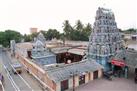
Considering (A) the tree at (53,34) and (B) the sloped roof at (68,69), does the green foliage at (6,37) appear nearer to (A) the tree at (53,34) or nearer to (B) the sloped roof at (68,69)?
(A) the tree at (53,34)

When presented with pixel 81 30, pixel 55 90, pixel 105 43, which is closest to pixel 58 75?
pixel 55 90

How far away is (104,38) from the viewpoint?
88.0 feet

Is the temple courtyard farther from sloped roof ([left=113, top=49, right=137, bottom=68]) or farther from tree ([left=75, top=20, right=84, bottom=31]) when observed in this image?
tree ([left=75, top=20, right=84, bottom=31])

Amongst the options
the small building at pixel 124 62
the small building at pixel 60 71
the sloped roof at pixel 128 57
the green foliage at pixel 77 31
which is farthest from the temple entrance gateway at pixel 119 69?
the green foliage at pixel 77 31

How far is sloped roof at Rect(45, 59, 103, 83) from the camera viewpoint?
1966cm

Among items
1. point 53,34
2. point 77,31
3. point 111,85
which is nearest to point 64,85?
point 111,85

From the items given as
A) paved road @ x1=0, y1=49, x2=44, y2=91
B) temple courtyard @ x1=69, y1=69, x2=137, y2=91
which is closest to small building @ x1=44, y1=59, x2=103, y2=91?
temple courtyard @ x1=69, y1=69, x2=137, y2=91

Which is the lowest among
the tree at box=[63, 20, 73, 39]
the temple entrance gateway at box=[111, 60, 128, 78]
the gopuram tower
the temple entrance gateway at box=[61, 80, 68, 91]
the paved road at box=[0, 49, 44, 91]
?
the paved road at box=[0, 49, 44, 91]

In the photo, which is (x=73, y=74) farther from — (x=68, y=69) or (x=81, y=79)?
(x=81, y=79)

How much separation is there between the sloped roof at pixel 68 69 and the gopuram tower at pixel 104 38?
7.67 feet

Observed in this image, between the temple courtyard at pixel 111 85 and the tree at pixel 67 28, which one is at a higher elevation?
the tree at pixel 67 28

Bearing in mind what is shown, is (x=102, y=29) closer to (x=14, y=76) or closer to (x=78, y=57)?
(x=78, y=57)

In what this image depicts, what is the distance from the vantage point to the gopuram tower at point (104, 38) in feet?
86.7

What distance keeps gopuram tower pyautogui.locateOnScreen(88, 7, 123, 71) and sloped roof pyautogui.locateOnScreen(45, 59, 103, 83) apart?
92.1 inches
